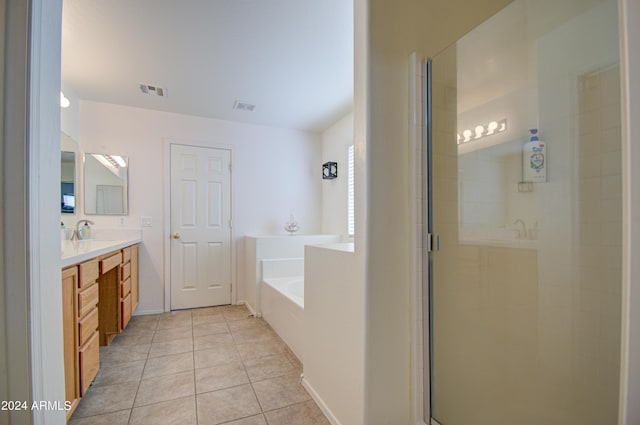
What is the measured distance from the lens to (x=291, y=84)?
2746 mm

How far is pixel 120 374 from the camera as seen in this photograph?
1.98m

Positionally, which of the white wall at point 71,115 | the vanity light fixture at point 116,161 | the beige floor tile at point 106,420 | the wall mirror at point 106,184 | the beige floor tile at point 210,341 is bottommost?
the beige floor tile at point 210,341

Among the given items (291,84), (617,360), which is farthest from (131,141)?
(617,360)

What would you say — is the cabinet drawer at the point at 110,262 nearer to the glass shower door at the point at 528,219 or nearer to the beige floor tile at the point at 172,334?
the beige floor tile at the point at 172,334

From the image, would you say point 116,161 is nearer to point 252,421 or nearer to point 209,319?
point 209,319

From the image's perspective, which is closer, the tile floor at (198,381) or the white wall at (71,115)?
the tile floor at (198,381)

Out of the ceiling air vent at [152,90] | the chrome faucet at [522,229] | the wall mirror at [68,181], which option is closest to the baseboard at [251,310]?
the wall mirror at [68,181]

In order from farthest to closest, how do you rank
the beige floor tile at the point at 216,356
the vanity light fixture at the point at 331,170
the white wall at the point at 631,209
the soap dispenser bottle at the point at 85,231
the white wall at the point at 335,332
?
the vanity light fixture at the point at 331,170, the soap dispenser bottle at the point at 85,231, the beige floor tile at the point at 216,356, the white wall at the point at 335,332, the white wall at the point at 631,209

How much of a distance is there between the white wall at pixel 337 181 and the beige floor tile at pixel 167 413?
7.71 ft

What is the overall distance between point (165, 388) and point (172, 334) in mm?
990

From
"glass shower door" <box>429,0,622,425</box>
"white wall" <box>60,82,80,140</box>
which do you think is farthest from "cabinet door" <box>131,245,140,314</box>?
"glass shower door" <box>429,0,622,425</box>

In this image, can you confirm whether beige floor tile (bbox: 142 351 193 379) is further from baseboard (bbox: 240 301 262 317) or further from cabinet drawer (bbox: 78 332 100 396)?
baseboard (bbox: 240 301 262 317)

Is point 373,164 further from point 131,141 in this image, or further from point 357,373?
point 131,141

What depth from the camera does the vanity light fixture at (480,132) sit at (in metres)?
1.40
